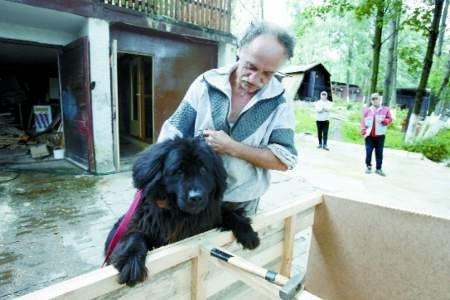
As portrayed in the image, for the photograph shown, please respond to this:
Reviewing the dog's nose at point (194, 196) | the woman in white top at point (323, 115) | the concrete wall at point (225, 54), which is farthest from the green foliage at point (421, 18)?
the dog's nose at point (194, 196)

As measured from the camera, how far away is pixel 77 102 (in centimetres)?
605

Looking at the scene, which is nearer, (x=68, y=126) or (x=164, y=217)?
(x=164, y=217)

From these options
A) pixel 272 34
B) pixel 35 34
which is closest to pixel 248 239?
pixel 272 34

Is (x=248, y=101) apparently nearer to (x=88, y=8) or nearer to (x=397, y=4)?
(x=88, y=8)

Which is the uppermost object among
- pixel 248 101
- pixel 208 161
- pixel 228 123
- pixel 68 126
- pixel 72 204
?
pixel 248 101

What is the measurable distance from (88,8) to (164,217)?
5.24m

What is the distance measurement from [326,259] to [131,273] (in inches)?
67.3

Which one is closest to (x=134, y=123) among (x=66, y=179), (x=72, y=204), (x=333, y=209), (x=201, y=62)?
(x=201, y=62)

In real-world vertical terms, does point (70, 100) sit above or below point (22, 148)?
above

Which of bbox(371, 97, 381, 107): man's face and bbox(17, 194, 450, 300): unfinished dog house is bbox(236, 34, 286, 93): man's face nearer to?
bbox(17, 194, 450, 300): unfinished dog house

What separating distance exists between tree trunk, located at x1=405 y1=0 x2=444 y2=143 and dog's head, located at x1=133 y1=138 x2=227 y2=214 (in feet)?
37.6

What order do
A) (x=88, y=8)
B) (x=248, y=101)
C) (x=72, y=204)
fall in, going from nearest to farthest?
(x=248, y=101) < (x=72, y=204) < (x=88, y=8)

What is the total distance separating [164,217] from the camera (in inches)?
56.0

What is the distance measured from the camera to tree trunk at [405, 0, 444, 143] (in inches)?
384
